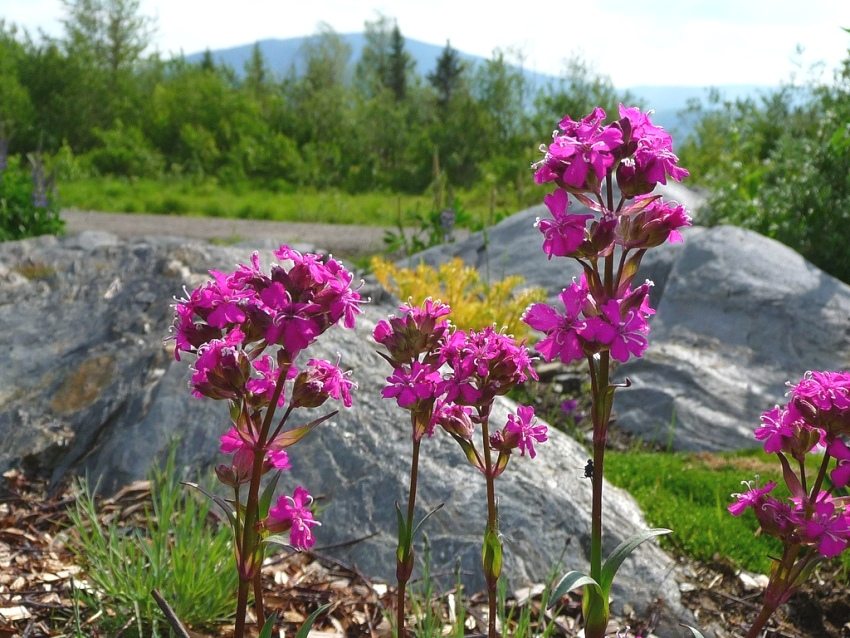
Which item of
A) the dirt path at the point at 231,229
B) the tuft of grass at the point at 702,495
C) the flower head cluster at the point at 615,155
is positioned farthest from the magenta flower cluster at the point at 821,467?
the dirt path at the point at 231,229

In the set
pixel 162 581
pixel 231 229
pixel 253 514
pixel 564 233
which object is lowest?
pixel 231 229

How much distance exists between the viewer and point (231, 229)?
14047 millimetres

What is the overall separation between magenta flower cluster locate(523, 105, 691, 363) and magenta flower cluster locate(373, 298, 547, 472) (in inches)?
8.1

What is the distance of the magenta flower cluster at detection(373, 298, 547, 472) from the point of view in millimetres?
1747

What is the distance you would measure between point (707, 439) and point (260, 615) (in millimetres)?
3978

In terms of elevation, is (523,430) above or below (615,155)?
below

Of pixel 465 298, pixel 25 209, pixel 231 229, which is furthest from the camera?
pixel 231 229

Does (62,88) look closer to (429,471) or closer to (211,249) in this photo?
(211,249)

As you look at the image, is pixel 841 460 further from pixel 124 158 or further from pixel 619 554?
pixel 124 158

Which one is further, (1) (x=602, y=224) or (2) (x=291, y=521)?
(2) (x=291, y=521)

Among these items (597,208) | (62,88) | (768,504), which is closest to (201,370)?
(597,208)

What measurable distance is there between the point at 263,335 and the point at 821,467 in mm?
1108

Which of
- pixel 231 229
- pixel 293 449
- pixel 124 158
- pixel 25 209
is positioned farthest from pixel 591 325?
pixel 124 158

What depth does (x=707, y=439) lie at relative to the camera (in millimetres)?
5215
